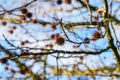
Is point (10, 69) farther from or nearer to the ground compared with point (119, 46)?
nearer to the ground

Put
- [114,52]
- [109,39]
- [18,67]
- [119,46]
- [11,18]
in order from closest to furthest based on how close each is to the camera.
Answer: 1. [119,46]
2. [109,39]
3. [114,52]
4. [11,18]
5. [18,67]

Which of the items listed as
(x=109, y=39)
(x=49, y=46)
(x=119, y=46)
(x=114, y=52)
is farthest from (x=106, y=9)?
(x=49, y=46)

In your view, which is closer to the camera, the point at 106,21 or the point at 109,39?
the point at 106,21

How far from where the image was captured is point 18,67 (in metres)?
8.76

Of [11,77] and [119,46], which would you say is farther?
[11,77]

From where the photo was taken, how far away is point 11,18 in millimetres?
8227

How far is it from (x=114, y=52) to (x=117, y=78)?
1.66 metres

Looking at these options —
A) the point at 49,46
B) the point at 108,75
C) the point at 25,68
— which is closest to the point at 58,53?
the point at 49,46

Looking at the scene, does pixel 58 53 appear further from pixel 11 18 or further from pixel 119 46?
pixel 11 18

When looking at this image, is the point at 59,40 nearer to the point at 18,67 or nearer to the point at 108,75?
the point at 108,75

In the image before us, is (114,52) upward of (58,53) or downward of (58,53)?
downward

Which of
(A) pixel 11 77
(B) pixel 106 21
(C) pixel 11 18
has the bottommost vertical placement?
(A) pixel 11 77

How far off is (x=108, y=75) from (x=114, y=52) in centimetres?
137

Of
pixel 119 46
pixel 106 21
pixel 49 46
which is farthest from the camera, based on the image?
pixel 49 46
